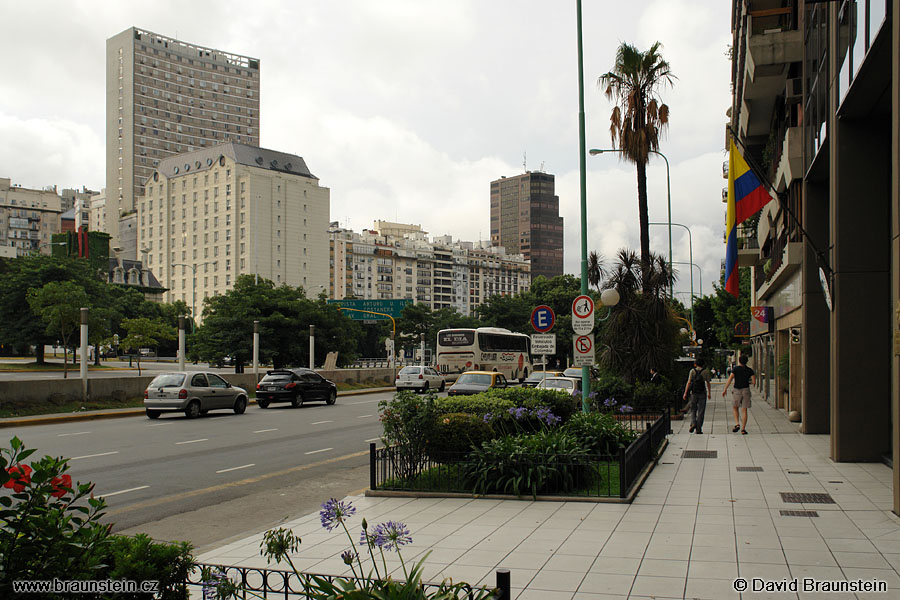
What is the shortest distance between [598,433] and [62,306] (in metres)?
34.5

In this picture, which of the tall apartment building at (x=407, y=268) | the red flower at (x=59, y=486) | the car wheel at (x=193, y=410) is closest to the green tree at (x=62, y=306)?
the car wheel at (x=193, y=410)

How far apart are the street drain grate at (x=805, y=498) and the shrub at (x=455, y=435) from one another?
13.3ft

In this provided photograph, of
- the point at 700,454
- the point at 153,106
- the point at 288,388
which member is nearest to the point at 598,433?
the point at 700,454

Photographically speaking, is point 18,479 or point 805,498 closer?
point 18,479

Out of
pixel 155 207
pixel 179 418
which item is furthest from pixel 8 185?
pixel 179 418

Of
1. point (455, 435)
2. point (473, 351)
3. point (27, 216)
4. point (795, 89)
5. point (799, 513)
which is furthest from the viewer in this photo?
point (27, 216)

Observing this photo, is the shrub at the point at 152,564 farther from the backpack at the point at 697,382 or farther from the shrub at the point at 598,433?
the backpack at the point at 697,382

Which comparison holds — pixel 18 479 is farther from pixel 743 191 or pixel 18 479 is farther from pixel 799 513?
pixel 743 191

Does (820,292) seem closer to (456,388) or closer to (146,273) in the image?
(456,388)

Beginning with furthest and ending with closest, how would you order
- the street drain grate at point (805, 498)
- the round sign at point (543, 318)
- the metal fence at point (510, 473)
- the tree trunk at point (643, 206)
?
the tree trunk at point (643, 206) < the round sign at point (543, 318) < the metal fence at point (510, 473) < the street drain grate at point (805, 498)

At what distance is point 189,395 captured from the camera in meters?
25.9

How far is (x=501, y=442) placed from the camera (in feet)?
34.7

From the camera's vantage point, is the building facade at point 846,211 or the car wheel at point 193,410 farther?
the car wheel at point 193,410

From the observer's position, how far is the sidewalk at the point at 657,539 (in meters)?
6.30
